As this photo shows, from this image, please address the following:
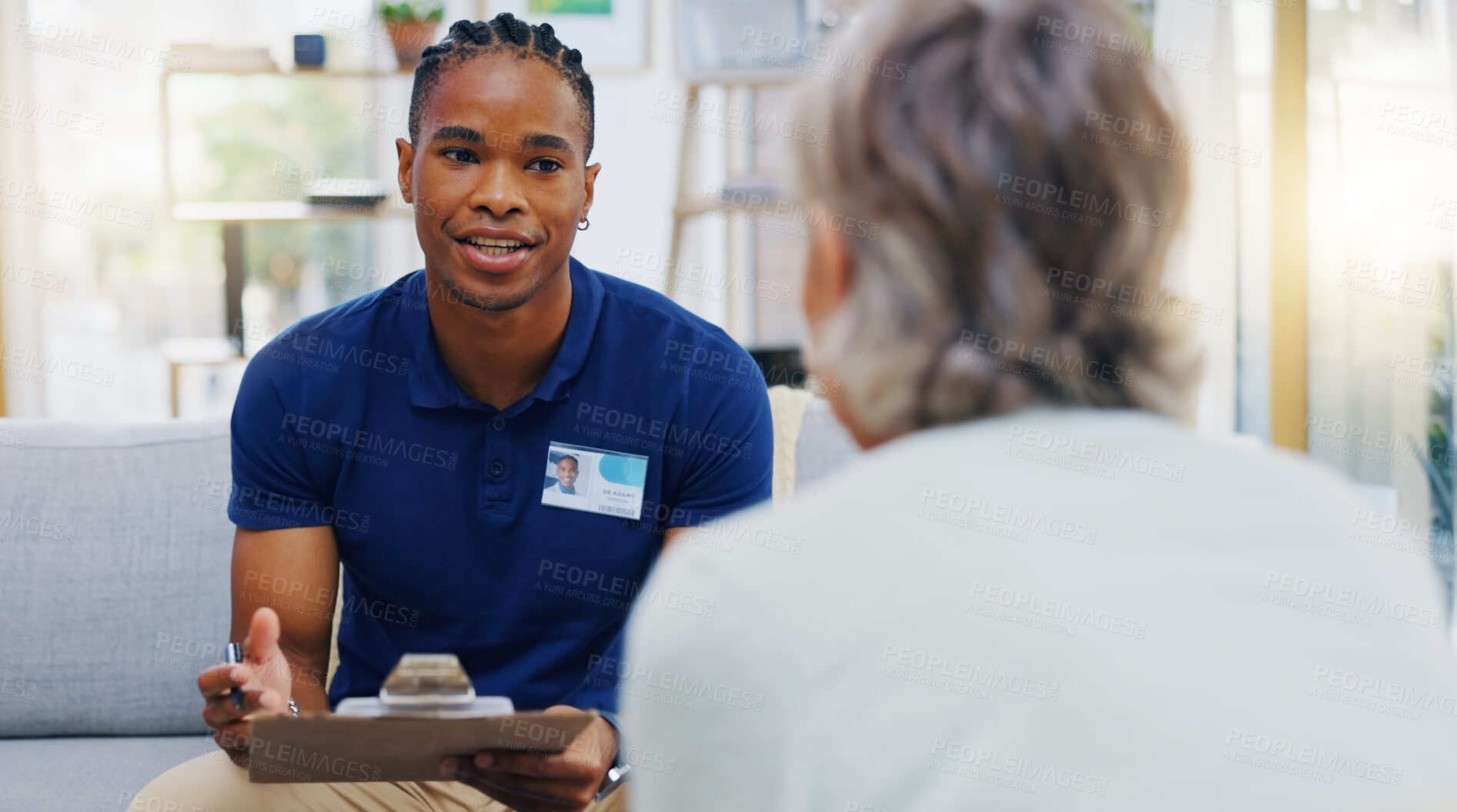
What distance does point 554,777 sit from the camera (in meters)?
1.23

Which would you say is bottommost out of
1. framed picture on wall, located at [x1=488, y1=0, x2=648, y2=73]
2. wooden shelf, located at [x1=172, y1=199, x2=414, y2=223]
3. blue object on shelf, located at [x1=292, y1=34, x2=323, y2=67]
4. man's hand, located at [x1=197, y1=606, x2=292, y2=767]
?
man's hand, located at [x1=197, y1=606, x2=292, y2=767]

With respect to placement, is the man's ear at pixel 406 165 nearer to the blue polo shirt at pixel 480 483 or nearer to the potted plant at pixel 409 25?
the blue polo shirt at pixel 480 483

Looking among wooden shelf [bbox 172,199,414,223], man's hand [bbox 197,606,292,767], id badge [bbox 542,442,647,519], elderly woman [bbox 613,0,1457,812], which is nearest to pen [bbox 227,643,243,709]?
man's hand [bbox 197,606,292,767]

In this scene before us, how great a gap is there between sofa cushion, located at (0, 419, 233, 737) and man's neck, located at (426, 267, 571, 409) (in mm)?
587

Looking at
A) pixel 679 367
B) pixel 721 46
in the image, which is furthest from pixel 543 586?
pixel 721 46

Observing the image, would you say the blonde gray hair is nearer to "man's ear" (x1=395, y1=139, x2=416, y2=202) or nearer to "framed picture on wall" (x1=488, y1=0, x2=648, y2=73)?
"man's ear" (x1=395, y1=139, x2=416, y2=202)

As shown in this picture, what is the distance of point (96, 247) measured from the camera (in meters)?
3.72

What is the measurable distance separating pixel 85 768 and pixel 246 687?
63 cm

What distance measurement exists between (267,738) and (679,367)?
2.52 feet

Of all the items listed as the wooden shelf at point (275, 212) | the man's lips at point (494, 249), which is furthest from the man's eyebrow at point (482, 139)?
the wooden shelf at point (275, 212)

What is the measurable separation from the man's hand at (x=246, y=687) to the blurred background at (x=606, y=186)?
5.57ft

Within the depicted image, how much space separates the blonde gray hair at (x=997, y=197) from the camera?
64 cm

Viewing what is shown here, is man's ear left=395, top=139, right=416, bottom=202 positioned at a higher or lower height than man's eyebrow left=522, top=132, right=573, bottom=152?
lower

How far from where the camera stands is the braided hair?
1.59 m
